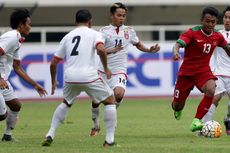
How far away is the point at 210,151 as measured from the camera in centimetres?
1474

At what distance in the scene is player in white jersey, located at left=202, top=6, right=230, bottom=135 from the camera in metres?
18.6

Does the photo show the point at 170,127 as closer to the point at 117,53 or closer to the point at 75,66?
the point at 117,53

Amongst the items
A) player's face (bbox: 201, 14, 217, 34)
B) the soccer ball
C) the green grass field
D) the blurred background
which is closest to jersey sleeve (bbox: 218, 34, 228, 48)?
player's face (bbox: 201, 14, 217, 34)

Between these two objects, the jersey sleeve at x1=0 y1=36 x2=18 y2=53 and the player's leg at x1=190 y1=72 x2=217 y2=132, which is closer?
the jersey sleeve at x1=0 y1=36 x2=18 y2=53

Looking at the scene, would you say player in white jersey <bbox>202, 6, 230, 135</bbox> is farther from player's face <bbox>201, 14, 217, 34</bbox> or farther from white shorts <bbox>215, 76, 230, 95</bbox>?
player's face <bbox>201, 14, 217, 34</bbox>

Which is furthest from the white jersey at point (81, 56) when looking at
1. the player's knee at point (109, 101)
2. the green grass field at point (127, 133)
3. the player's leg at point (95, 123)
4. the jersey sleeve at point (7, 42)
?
the player's leg at point (95, 123)

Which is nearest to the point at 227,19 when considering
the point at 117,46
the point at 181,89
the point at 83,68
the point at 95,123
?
the point at 181,89

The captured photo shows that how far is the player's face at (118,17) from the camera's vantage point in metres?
18.8

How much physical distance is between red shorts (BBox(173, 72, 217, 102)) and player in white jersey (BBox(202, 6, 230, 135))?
0.62 m

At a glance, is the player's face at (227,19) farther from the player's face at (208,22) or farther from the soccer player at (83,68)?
the soccer player at (83,68)

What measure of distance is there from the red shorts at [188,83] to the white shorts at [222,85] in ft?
2.54

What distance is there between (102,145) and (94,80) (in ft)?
4.23

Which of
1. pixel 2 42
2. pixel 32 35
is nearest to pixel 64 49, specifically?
pixel 2 42

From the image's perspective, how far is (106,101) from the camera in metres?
15.2
